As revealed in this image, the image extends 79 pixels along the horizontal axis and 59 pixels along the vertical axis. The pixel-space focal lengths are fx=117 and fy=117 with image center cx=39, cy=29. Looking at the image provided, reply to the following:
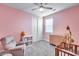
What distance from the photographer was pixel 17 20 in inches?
62.7

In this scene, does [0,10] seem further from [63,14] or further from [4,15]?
[63,14]

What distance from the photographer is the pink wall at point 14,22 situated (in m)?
1.52

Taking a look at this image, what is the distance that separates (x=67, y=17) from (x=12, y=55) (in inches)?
35.0

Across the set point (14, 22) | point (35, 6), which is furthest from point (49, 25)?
point (14, 22)

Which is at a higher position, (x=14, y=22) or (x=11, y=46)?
(x=14, y=22)

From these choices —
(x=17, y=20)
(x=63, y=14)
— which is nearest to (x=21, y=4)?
(x=17, y=20)

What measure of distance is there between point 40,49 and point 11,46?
1.29 ft

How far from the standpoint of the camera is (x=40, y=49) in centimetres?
161

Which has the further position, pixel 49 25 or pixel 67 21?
pixel 49 25

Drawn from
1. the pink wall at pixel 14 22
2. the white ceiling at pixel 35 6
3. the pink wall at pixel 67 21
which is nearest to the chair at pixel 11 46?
the pink wall at pixel 14 22

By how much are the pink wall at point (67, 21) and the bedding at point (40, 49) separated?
223 mm

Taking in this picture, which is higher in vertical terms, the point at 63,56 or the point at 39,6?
the point at 39,6

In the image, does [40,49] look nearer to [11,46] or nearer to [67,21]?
[11,46]

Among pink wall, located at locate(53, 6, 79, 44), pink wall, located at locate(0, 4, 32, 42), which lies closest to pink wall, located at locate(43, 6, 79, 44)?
pink wall, located at locate(53, 6, 79, 44)
